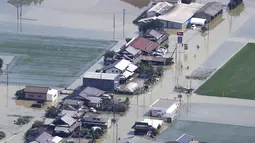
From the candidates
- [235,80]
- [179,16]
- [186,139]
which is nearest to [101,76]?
[235,80]

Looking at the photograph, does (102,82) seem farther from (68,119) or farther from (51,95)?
(68,119)

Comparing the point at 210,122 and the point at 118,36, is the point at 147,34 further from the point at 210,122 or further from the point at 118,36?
the point at 210,122

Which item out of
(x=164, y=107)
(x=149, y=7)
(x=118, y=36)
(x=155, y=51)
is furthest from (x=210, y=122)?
(x=149, y=7)

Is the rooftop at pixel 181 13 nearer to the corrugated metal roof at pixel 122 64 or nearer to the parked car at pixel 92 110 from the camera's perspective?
the corrugated metal roof at pixel 122 64

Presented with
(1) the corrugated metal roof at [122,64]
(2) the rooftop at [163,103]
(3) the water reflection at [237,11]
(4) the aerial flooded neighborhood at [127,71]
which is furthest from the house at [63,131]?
(3) the water reflection at [237,11]

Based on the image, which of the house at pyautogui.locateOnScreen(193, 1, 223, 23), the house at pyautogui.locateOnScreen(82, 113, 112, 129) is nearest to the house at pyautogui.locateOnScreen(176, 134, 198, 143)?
the house at pyautogui.locateOnScreen(82, 113, 112, 129)

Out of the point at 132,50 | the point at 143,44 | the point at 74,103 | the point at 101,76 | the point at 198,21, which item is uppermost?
the point at 198,21

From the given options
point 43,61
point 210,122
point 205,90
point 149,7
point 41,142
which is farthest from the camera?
point 149,7
